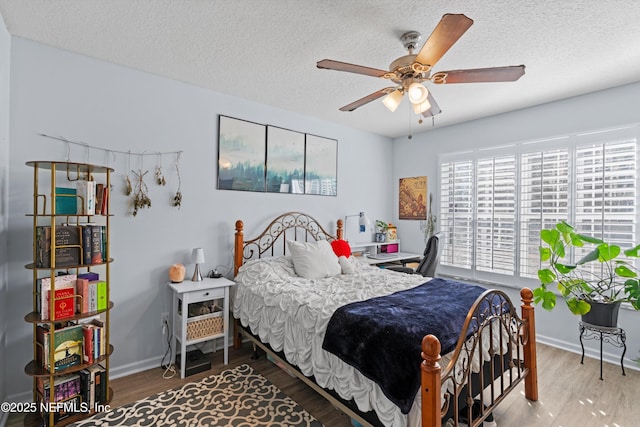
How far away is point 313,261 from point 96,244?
1.80 meters

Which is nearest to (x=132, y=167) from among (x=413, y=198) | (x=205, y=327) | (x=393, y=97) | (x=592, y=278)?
(x=205, y=327)

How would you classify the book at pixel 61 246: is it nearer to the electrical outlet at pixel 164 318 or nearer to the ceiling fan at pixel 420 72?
the electrical outlet at pixel 164 318

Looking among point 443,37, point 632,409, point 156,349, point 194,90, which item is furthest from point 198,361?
point 632,409

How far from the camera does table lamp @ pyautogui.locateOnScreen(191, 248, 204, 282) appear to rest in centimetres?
291

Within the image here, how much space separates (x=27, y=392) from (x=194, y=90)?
282 centimetres

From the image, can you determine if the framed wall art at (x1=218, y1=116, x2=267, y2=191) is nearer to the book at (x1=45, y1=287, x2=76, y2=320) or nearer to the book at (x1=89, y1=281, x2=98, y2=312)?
the book at (x1=89, y1=281, x2=98, y2=312)

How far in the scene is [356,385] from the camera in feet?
5.90

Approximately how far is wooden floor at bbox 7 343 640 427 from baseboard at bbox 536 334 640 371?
84 mm

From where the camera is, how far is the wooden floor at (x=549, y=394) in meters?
2.15

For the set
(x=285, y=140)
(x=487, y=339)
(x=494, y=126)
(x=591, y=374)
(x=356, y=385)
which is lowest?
(x=591, y=374)

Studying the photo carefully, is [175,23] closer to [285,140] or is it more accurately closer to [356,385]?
[285,140]

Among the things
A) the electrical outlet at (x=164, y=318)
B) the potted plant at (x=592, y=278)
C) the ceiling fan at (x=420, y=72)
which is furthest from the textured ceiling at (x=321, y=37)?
the electrical outlet at (x=164, y=318)

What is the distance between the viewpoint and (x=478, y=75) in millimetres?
1952

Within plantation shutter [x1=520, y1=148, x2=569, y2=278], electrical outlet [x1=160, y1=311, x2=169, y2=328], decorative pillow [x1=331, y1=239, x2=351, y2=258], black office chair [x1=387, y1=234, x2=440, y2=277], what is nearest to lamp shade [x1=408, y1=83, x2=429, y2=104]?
black office chair [x1=387, y1=234, x2=440, y2=277]
